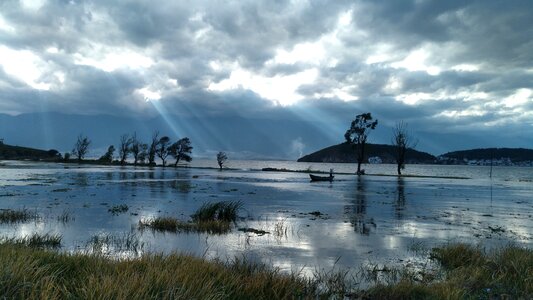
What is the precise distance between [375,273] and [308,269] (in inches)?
73.4

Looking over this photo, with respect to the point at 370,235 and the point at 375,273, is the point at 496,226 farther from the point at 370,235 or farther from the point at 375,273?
the point at 375,273

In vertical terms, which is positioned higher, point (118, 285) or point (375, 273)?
point (118, 285)

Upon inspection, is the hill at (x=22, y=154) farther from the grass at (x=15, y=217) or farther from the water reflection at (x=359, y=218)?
the water reflection at (x=359, y=218)

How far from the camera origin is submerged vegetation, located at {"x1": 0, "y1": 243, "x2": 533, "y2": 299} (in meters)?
6.50

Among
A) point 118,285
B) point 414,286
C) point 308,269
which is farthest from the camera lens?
point 308,269

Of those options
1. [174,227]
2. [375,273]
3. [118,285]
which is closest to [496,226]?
[375,273]

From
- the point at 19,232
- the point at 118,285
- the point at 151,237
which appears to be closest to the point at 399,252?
the point at 151,237

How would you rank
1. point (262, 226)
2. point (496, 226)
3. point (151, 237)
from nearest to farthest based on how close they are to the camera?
point (151, 237)
point (262, 226)
point (496, 226)

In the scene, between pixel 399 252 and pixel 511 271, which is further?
pixel 399 252

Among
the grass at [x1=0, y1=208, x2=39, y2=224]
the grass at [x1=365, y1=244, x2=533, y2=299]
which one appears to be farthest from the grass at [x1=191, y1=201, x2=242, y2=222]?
the grass at [x1=365, y1=244, x2=533, y2=299]

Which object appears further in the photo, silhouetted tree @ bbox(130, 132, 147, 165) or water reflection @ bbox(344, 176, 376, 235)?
silhouetted tree @ bbox(130, 132, 147, 165)

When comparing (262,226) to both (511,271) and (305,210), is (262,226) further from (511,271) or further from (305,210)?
A: (511,271)

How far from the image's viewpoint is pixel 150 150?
132m

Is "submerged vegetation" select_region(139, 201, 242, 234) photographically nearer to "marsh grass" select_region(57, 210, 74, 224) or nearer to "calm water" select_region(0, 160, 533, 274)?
"calm water" select_region(0, 160, 533, 274)
